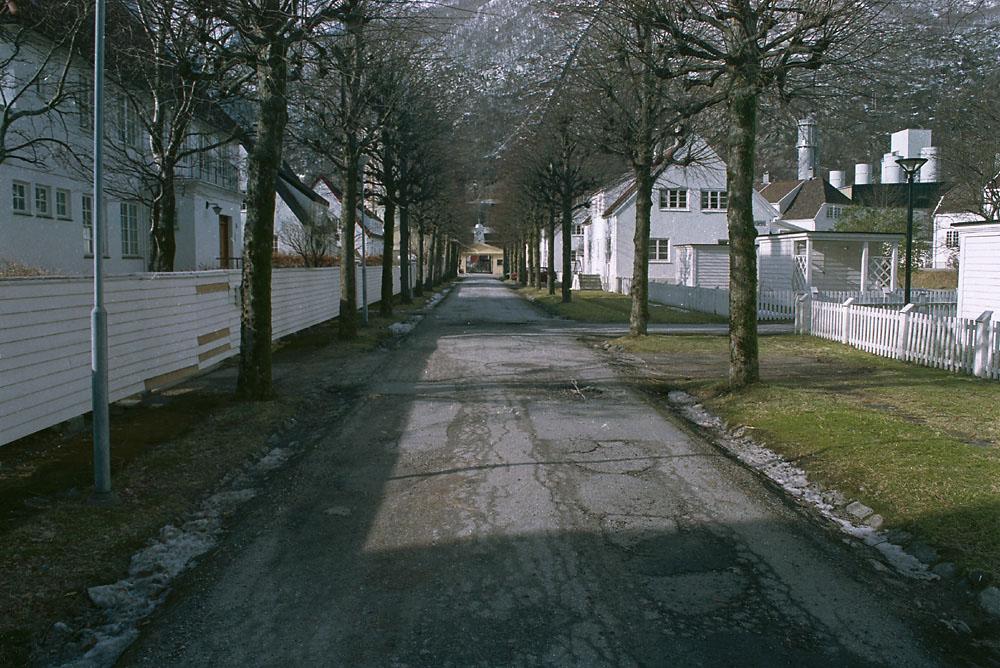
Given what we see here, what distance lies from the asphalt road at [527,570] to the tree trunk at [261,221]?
110 inches

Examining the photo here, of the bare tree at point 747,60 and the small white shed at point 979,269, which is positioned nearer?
the bare tree at point 747,60

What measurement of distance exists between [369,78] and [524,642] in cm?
2013

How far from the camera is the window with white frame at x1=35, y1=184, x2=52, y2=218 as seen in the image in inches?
851

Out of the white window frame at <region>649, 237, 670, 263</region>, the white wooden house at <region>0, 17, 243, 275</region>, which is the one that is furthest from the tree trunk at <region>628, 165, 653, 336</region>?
the white window frame at <region>649, 237, 670, 263</region>

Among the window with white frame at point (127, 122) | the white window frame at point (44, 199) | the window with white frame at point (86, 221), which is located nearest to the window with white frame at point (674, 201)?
the window with white frame at point (127, 122)

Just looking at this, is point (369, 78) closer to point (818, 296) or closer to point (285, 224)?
point (818, 296)

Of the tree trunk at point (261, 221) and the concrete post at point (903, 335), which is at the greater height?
the tree trunk at point (261, 221)

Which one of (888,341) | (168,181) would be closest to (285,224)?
(168,181)

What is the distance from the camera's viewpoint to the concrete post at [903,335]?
1600 cm

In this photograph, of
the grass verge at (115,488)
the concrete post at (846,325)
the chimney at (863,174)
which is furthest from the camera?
the chimney at (863,174)

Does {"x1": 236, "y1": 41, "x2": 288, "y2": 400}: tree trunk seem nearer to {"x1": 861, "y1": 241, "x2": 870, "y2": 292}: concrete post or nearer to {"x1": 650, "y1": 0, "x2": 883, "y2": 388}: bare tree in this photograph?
{"x1": 650, "y1": 0, "x2": 883, "y2": 388}: bare tree

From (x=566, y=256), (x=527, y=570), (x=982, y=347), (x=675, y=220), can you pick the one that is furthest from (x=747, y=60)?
(x=675, y=220)

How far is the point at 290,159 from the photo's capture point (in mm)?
27969

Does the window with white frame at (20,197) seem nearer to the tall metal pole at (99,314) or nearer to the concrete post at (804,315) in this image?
the tall metal pole at (99,314)
